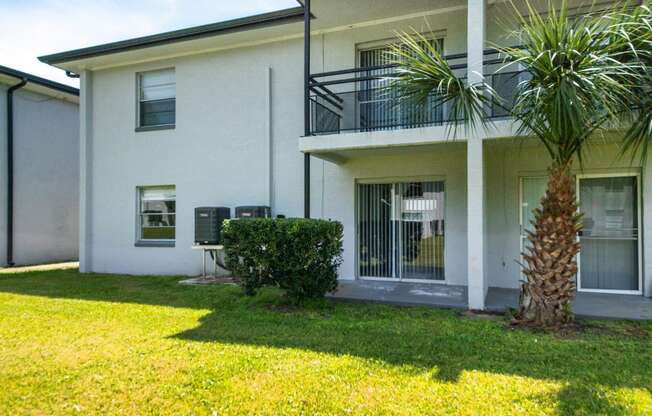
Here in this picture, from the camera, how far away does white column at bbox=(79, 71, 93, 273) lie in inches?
493

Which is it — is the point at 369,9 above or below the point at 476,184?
above

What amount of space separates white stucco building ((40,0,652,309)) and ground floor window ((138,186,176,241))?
43 mm

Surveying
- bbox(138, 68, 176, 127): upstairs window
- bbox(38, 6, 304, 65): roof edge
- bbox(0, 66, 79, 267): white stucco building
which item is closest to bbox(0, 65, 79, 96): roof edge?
bbox(0, 66, 79, 267): white stucco building

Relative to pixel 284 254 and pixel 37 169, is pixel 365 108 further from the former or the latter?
pixel 37 169

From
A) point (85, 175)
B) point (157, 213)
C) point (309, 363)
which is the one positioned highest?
point (85, 175)

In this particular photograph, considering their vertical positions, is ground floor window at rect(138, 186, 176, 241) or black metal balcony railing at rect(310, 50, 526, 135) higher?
black metal balcony railing at rect(310, 50, 526, 135)

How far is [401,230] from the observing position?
9.62 m

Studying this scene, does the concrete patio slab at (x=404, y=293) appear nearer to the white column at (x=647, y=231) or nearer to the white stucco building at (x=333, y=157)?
the white stucco building at (x=333, y=157)

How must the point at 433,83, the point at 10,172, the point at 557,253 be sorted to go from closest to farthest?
1. the point at 557,253
2. the point at 433,83
3. the point at 10,172

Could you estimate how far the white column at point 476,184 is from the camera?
6.96 meters

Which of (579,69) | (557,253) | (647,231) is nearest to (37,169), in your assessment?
(557,253)

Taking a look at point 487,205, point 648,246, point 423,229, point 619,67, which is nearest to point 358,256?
point 423,229

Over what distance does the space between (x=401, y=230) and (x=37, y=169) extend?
1311 centimetres

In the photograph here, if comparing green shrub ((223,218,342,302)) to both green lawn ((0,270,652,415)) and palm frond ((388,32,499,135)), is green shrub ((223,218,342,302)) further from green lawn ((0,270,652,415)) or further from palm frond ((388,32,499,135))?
palm frond ((388,32,499,135))
